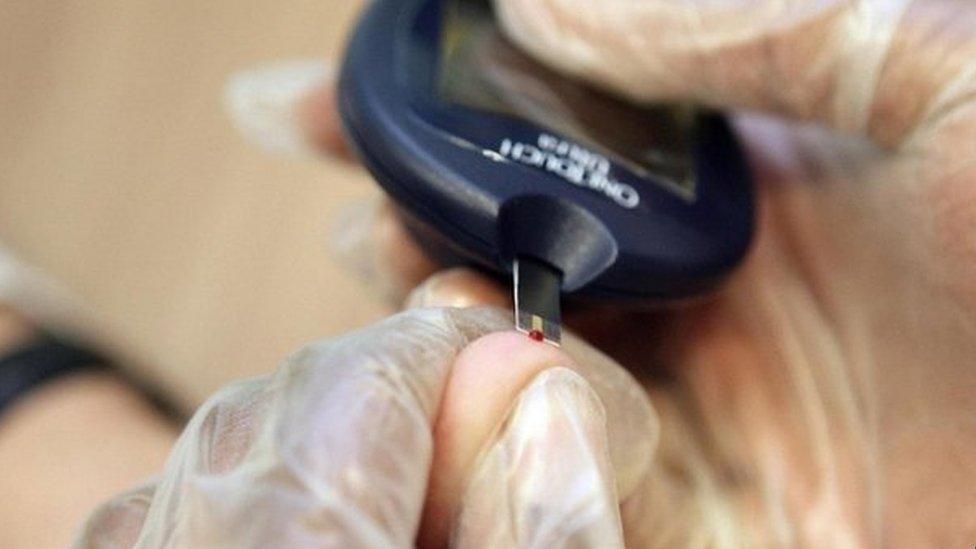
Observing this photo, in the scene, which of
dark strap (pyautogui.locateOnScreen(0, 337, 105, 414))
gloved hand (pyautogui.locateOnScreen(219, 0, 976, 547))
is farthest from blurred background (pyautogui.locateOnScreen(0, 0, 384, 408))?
gloved hand (pyautogui.locateOnScreen(219, 0, 976, 547))

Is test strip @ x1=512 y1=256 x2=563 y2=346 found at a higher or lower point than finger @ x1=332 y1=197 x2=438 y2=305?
higher

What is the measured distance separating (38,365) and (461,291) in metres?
0.50

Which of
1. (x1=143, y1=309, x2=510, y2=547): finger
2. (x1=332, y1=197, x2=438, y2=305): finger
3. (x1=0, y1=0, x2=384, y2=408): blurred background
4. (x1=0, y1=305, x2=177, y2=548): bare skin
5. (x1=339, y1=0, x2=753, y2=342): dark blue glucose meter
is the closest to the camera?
(x1=143, y1=309, x2=510, y2=547): finger

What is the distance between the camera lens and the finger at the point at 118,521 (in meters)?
0.38

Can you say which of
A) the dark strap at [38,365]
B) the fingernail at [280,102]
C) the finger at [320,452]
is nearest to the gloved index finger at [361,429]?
the finger at [320,452]

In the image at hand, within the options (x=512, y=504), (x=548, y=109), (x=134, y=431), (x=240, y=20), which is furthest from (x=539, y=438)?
(x=240, y=20)

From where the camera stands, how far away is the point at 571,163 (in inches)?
19.8

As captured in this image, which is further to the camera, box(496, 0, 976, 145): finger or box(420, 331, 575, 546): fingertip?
box(496, 0, 976, 145): finger

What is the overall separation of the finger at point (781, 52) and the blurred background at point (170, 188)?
0.36m

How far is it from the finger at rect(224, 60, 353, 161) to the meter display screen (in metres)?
0.10

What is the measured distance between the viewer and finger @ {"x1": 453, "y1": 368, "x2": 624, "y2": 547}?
0.35 metres

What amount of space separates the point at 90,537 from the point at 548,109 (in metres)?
0.29

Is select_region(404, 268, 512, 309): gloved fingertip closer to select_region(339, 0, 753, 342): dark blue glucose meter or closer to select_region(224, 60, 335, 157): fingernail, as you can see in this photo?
select_region(339, 0, 753, 342): dark blue glucose meter

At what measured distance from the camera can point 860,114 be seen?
52cm
